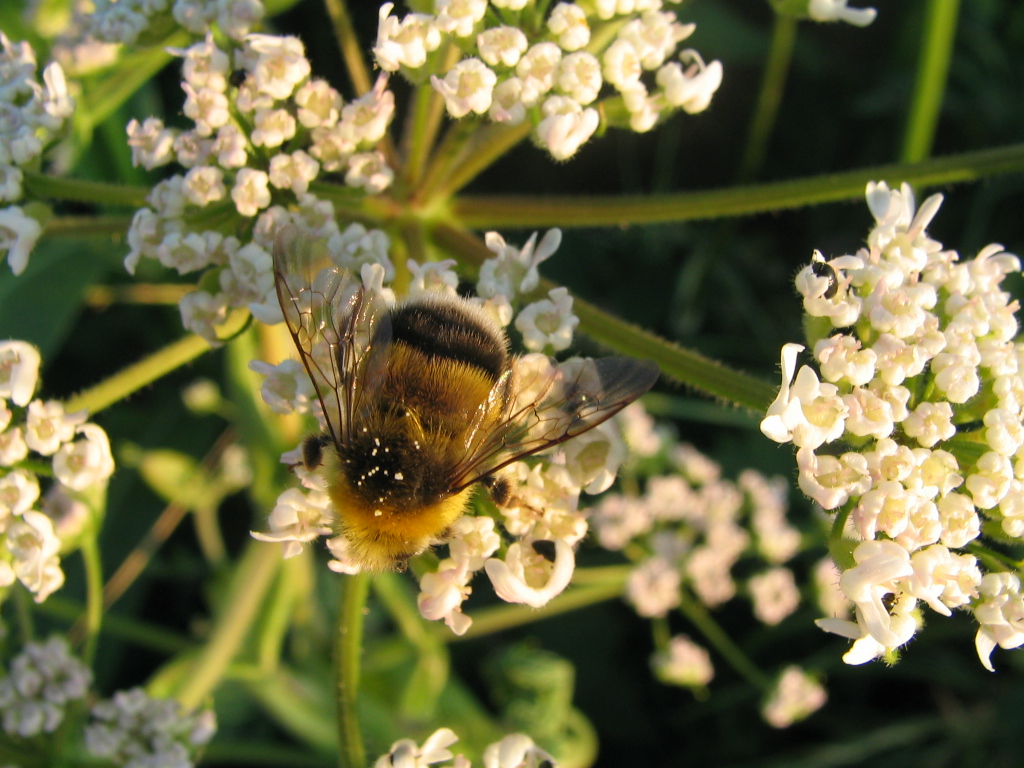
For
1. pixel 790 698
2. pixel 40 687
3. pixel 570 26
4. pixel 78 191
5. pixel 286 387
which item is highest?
pixel 570 26

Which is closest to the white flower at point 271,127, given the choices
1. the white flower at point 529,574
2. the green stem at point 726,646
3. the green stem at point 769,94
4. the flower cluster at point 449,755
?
the white flower at point 529,574

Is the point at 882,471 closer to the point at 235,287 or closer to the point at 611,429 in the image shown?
the point at 611,429

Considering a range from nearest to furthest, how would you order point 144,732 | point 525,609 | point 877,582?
point 877,582, point 144,732, point 525,609

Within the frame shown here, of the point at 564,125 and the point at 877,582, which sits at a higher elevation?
the point at 564,125

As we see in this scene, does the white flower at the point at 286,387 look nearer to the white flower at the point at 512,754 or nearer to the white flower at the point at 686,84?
the white flower at the point at 512,754

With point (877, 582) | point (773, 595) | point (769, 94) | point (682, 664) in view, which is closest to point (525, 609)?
point (682, 664)

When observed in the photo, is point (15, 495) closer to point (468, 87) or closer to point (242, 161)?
point (242, 161)

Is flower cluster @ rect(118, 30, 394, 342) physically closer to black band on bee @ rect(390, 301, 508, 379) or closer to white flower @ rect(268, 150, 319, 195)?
white flower @ rect(268, 150, 319, 195)

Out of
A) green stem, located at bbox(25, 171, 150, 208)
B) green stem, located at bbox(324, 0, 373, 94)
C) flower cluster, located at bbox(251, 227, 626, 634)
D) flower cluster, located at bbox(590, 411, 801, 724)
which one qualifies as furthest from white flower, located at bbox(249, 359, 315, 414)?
flower cluster, located at bbox(590, 411, 801, 724)
